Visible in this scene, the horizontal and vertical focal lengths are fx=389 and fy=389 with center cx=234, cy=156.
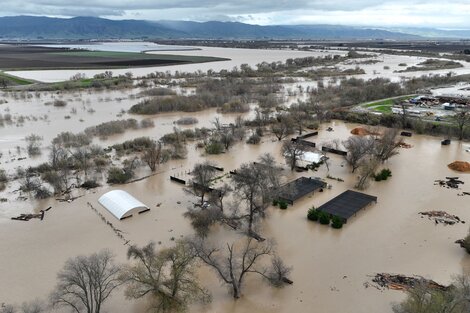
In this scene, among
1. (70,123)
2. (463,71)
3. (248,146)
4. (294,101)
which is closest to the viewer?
(248,146)

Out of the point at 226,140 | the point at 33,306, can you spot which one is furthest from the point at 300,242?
the point at 226,140

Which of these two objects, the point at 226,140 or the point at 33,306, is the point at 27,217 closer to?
the point at 33,306

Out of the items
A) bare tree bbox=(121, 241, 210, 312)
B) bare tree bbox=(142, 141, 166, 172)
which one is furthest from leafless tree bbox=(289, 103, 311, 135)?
bare tree bbox=(121, 241, 210, 312)

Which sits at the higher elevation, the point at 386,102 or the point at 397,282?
the point at 386,102

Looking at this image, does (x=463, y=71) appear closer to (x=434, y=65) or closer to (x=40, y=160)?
(x=434, y=65)

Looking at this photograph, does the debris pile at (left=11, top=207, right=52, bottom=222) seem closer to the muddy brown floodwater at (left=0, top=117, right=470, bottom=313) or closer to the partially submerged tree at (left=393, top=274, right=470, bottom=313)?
the muddy brown floodwater at (left=0, top=117, right=470, bottom=313)

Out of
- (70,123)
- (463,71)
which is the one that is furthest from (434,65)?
(70,123)
